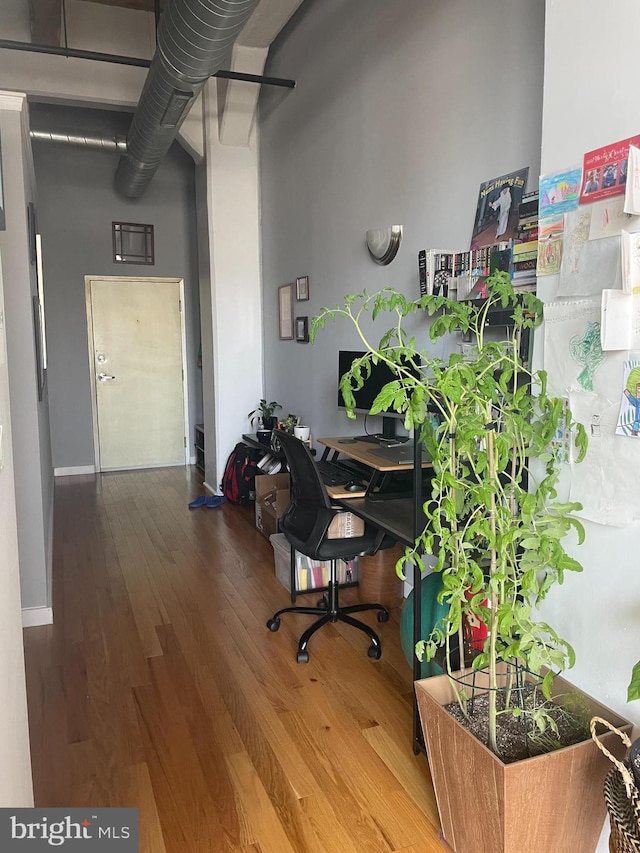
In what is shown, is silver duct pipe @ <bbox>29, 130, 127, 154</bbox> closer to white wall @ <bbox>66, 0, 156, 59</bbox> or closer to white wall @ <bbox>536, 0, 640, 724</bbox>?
white wall @ <bbox>66, 0, 156, 59</bbox>

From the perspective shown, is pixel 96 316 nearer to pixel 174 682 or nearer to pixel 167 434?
pixel 167 434

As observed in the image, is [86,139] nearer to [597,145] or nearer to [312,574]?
[312,574]

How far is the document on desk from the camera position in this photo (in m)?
2.76

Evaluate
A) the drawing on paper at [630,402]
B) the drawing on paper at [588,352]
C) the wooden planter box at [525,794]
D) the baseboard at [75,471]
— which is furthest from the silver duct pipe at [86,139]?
the wooden planter box at [525,794]

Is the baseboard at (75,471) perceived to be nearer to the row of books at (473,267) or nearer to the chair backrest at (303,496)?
the chair backrest at (303,496)

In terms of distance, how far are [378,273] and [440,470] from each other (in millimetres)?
2116

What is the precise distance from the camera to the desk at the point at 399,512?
2107mm

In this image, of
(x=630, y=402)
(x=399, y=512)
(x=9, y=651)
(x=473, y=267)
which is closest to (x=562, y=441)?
(x=630, y=402)

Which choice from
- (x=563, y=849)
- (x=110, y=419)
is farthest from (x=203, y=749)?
(x=110, y=419)

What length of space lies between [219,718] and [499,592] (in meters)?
1.31

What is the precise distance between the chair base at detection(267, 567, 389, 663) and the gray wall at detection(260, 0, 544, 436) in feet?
3.65

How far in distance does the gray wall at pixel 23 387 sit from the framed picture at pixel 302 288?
203 centimetres

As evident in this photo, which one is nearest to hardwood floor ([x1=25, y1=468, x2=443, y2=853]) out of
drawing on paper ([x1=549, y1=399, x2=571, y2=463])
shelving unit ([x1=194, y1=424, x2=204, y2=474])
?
drawing on paper ([x1=549, y1=399, x2=571, y2=463])

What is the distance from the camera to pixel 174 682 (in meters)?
2.62
